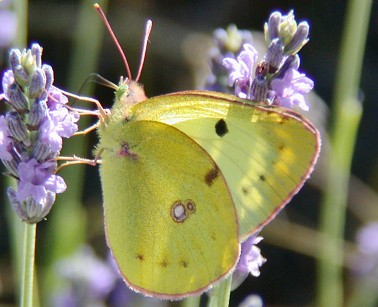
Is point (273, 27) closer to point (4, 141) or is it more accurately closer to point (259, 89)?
point (259, 89)

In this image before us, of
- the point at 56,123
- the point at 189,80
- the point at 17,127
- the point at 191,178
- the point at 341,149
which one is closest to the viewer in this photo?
the point at 17,127

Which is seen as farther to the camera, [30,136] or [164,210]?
[164,210]

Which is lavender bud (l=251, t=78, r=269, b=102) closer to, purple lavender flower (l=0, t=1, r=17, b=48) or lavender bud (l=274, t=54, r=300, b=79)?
lavender bud (l=274, t=54, r=300, b=79)

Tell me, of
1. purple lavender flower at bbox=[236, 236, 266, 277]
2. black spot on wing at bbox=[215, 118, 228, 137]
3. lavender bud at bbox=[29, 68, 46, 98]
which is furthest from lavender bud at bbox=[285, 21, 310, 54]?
lavender bud at bbox=[29, 68, 46, 98]

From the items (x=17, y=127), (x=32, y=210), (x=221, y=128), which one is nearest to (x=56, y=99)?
(x=17, y=127)

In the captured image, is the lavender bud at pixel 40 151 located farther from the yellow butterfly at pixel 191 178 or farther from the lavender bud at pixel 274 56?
the lavender bud at pixel 274 56

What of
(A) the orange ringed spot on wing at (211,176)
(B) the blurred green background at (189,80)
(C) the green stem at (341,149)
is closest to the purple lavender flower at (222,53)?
(A) the orange ringed spot on wing at (211,176)
